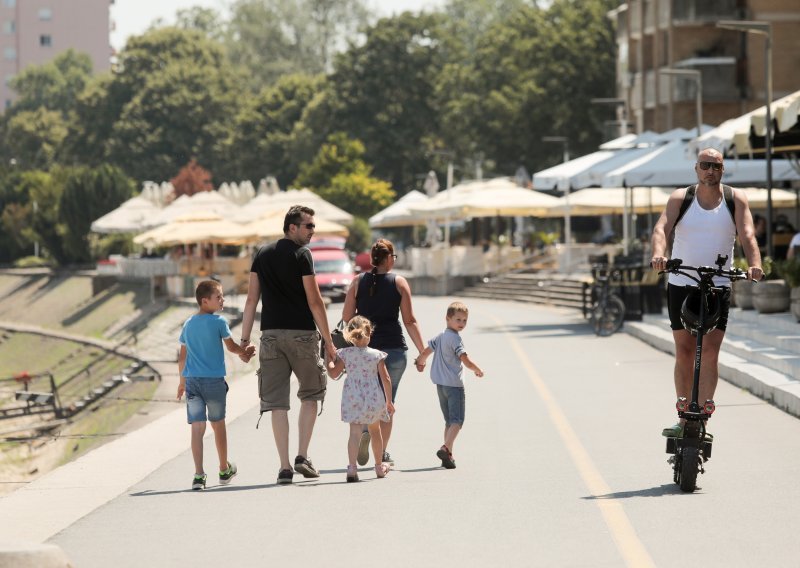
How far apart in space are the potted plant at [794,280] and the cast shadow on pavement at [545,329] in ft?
28.4

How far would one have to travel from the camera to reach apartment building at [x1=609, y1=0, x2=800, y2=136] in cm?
6216

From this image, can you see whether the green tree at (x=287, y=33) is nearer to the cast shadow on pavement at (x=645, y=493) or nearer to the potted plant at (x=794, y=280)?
the potted plant at (x=794, y=280)

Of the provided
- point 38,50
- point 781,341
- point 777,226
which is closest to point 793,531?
point 781,341

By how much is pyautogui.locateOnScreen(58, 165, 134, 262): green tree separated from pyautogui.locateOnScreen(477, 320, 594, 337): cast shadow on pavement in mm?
62720

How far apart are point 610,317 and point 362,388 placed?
18.4 m

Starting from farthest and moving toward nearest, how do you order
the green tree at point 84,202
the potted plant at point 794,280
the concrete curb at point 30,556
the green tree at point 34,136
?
the green tree at point 34,136, the green tree at point 84,202, the potted plant at point 794,280, the concrete curb at point 30,556

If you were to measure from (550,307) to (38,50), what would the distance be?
460 feet

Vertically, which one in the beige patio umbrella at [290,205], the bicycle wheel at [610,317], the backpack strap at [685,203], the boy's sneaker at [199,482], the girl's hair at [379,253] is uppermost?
→ the backpack strap at [685,203]

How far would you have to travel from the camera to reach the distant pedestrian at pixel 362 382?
11562mm

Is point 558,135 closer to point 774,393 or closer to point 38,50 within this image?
point 774,393

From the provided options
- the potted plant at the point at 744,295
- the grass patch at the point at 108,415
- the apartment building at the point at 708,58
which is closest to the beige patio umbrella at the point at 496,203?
the apartment building at the point at 708,58

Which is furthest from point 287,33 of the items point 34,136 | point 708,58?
point 708,58

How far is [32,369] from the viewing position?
63.1 m

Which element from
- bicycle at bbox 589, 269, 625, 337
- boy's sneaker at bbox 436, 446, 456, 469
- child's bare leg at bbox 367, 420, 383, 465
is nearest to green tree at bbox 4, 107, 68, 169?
bicycle at bbox 589, 269, 625, 337
